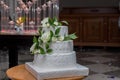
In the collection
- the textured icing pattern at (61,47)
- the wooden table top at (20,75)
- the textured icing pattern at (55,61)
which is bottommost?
the wooden table top at (20,75)

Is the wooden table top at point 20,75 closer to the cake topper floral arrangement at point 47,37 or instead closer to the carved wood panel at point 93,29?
the cake topper floral arrangement at point 47,37

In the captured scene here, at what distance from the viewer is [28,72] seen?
6.45 feet

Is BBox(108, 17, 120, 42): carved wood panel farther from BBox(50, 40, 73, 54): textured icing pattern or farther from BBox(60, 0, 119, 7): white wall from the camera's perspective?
BBox(50, 40, 73, 54): textured icing pattern

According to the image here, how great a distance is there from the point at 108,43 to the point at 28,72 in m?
5.51

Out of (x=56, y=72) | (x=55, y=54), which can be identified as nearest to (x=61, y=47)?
(x=55, y=54)

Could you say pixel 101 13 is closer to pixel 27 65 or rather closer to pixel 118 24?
pixel 118 24

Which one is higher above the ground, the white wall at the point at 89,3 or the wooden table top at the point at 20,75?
the white wall at the point at 89,3

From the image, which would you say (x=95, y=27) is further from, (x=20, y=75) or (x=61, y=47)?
(x=20, y=75)

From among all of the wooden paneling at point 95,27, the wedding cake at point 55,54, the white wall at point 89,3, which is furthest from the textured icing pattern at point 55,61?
the white wall at point 89,3

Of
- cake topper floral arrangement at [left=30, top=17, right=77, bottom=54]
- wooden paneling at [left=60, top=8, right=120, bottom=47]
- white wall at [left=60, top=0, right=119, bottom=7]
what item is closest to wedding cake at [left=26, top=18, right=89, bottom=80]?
cake topper floral arrangement at [left=30, top=17, right=77, bottom=54]

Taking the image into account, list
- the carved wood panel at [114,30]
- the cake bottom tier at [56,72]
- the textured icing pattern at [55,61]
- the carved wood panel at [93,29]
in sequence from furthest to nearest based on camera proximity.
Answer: the carved wood panel at [93,29] → the carved wood panel at [114,30] → the textured icing pattern at [55,61] → the cake bottom tier at [56,72]

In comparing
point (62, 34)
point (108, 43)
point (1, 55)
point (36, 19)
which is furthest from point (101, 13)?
point (62, 34)

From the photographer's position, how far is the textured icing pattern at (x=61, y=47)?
6.21ft

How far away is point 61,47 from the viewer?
1913 millimetres
